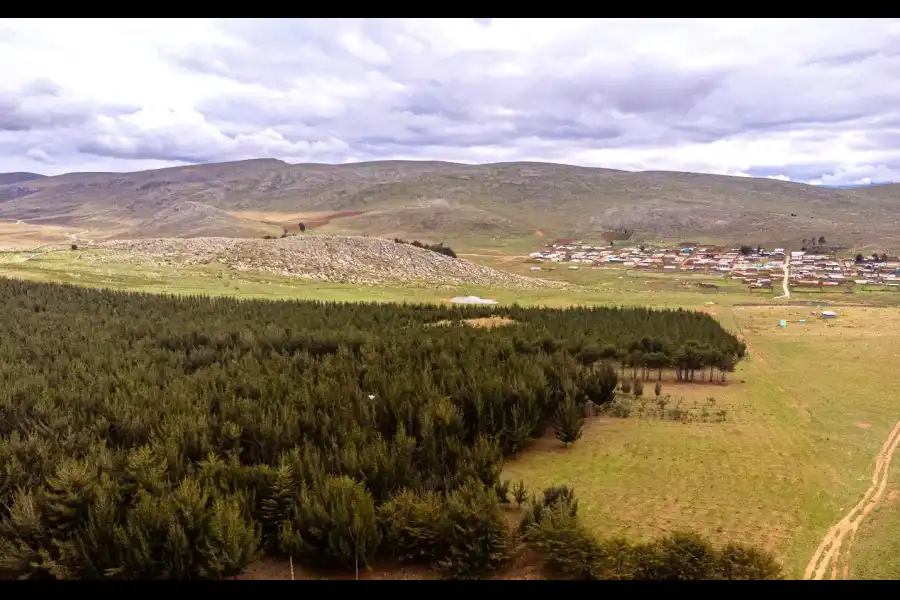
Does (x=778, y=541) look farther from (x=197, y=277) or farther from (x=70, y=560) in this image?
(x=197, y=277)

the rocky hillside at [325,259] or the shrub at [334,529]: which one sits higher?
the rocky hillside at [325,259]

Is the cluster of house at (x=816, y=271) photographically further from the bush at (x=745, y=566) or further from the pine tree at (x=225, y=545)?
the pine tree at (x=225, y=545)

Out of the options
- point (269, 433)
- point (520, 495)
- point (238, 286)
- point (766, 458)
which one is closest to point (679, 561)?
point (520, 495)

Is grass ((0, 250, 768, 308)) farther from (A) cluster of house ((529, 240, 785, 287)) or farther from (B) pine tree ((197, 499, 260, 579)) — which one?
(A) cluster of house ((529, 240, 785, 287))

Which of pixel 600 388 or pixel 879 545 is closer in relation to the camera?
pixel 879 545

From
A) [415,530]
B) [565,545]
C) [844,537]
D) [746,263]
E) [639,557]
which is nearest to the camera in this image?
[639,557]

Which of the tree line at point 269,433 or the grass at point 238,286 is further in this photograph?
the grass at point 238,286

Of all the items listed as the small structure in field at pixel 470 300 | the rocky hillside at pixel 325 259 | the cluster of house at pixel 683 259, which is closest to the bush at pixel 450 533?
the small structure in field at pixel 470 300

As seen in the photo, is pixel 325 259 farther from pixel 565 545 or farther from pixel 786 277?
pixel 786 277
